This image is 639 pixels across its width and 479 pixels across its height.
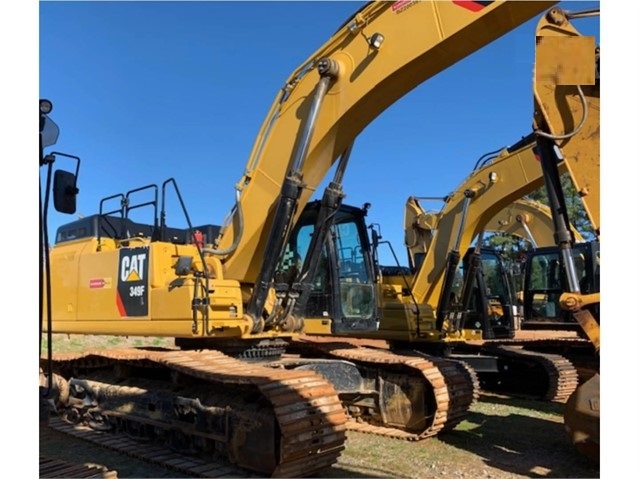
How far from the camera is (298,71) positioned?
6.59 m

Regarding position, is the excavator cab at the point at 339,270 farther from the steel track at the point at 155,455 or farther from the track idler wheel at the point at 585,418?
the track idler wheel at the point at 585,418

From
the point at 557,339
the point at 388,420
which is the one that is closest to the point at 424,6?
the point at 388,420

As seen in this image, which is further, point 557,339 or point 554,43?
point 557,339

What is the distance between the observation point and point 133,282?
700 cm

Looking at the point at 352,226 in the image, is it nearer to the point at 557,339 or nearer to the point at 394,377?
the point at 394,377

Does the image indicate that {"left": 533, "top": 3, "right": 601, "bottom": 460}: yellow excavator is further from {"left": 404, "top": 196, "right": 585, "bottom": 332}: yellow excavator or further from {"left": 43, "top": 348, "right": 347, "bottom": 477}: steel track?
{"left": 404, "top": 196, "right": 585, "bottom": 332}: yellow excavator

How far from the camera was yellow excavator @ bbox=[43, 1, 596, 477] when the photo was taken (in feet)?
17.9

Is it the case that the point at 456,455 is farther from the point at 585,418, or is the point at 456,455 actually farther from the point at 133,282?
the point at 133,282

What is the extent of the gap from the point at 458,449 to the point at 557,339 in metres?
5.24

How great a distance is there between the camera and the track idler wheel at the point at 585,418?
4.99 meters

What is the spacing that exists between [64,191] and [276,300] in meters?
3.55

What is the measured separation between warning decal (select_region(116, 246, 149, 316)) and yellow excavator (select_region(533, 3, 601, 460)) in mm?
4343
